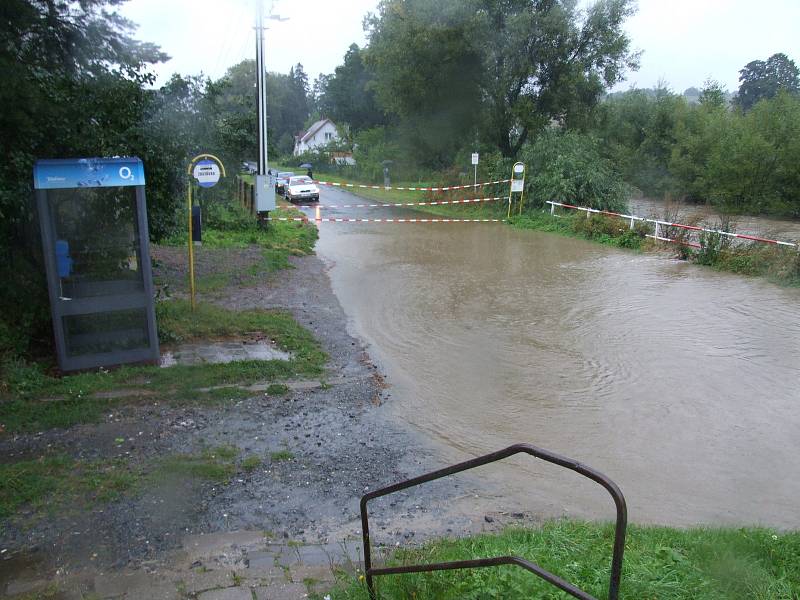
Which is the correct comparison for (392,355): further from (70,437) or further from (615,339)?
(70,437)

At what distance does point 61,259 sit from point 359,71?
60.9 meters

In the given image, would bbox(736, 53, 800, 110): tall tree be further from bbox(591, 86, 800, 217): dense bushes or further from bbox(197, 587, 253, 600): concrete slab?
bbox(197, 587, 253, 600): concrete slab

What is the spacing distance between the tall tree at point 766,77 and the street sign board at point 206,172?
6784 centimetres

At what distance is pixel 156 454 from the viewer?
612 centimetres

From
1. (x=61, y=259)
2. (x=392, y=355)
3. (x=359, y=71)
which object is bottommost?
(x=392, y=355)

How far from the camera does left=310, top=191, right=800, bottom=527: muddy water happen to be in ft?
20.3

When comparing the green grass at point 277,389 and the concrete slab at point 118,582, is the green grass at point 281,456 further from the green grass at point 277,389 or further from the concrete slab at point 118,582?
the concrete slab at point 118,582

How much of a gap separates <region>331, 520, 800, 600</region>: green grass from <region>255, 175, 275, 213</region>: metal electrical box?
1606 centimetres

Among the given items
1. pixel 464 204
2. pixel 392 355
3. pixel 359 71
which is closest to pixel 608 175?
pixel 464 204

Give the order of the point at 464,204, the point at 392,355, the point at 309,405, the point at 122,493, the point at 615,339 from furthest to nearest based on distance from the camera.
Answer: the point at 464,204 < the point at 615,339 < the point at 392,355 < the point at 309,405 < the point at 122,493

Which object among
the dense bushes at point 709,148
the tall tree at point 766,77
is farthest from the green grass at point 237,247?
the tall tree at point 766,77

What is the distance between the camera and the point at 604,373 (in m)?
9.37

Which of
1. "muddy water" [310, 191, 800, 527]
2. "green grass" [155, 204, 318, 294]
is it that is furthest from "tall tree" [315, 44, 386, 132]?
"muddy water" [310, 191, 800, 527]

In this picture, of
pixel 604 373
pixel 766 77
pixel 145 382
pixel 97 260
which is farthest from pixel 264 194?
pixel 766 77
